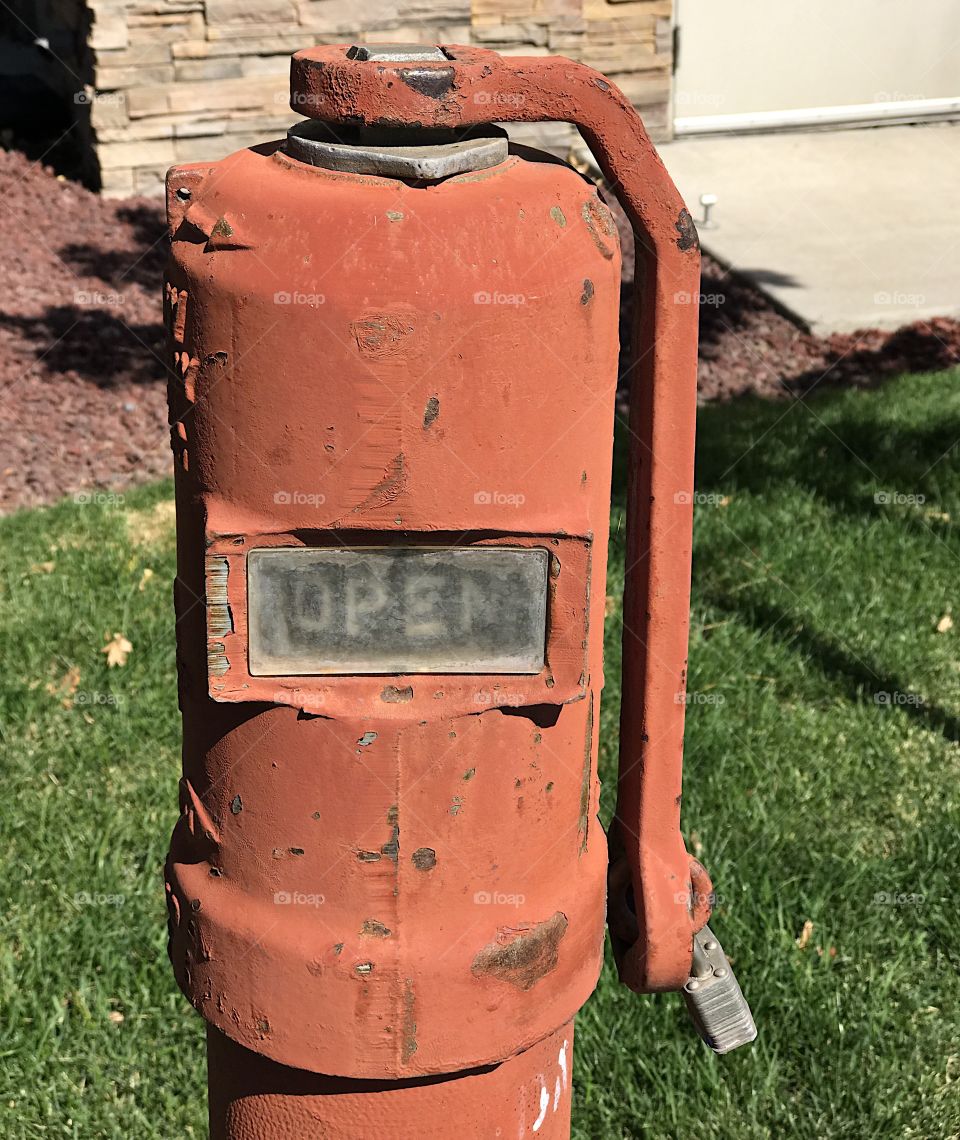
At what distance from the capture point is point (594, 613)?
1901 mm

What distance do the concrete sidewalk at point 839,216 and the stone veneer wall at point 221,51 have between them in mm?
1390

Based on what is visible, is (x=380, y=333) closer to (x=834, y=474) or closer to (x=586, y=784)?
(x=586, y=784)

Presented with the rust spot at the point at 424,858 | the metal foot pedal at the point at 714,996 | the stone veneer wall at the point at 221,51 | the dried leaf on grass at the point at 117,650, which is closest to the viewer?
the rust spot at the point at 424,858

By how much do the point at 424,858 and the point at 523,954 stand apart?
0.65ft

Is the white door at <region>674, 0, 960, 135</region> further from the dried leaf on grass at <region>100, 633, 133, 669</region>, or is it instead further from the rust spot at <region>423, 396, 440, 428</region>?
the rust spot at <region>423, 396, 440, 428</region>

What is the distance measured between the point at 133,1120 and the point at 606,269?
2.37m

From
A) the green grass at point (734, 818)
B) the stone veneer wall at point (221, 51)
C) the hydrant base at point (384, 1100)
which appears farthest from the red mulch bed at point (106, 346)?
the hydrant base at point (384, 1100)

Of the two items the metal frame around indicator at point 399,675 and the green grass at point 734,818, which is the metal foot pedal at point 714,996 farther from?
the green grass at point 734,818

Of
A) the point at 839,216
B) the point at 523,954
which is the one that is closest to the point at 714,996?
the point at 523,954

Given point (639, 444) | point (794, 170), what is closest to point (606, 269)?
point (639, 444)

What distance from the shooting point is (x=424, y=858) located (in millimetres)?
1843

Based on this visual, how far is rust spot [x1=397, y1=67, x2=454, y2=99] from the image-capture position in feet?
5.58

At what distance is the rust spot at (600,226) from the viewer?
69.4 inches

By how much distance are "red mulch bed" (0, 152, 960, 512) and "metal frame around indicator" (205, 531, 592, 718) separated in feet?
16.0
